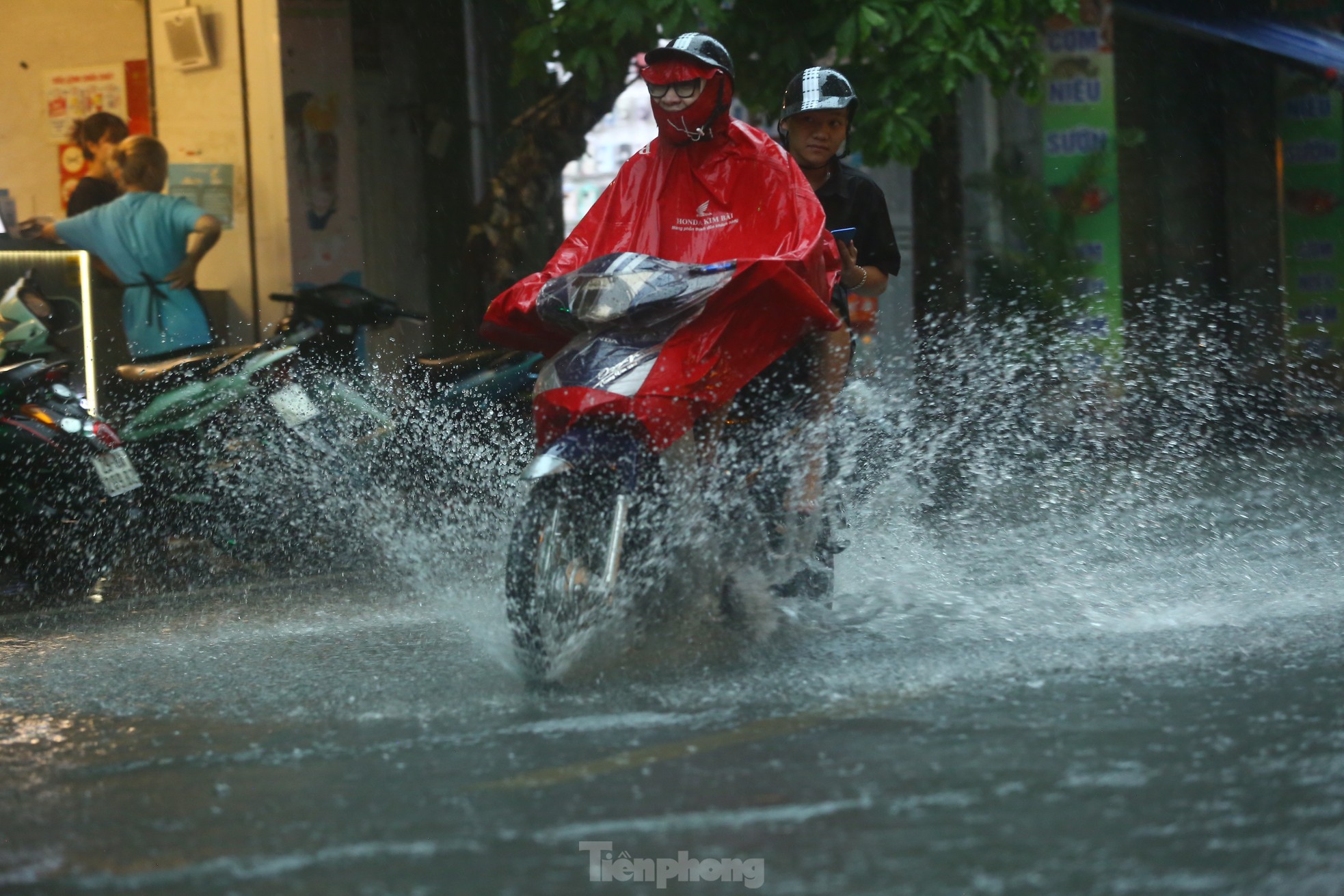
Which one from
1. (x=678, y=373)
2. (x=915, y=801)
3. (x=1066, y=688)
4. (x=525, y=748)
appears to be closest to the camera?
(x=915, y=801)

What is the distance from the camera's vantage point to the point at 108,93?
10.2m

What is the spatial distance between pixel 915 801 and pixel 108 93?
8.55 meters

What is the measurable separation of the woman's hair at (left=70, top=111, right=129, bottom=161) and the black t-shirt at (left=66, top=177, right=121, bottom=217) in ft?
0.73

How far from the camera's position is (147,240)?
9.81 metres

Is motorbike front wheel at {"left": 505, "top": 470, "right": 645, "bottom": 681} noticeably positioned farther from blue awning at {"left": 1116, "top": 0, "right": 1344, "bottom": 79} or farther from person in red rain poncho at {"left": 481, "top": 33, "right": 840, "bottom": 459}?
blue awning at {"left": 1116, "top": 0, "right": 1344, "bottom": 79}

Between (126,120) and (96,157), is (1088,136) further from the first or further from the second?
(96,157)

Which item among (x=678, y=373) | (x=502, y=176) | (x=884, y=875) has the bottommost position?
(x=884, y=875)

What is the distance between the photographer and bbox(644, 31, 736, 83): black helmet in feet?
15.0

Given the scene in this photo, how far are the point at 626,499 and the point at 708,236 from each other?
37.9 inches

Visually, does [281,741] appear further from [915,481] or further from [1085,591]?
[915,481]

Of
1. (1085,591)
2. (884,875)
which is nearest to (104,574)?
(1085,591)

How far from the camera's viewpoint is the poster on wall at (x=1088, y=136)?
1247 centimetres

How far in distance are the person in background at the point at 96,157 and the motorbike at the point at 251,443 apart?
295 cm

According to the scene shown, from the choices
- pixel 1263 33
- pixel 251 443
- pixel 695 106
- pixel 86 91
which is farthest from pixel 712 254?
pixel 1263 33
